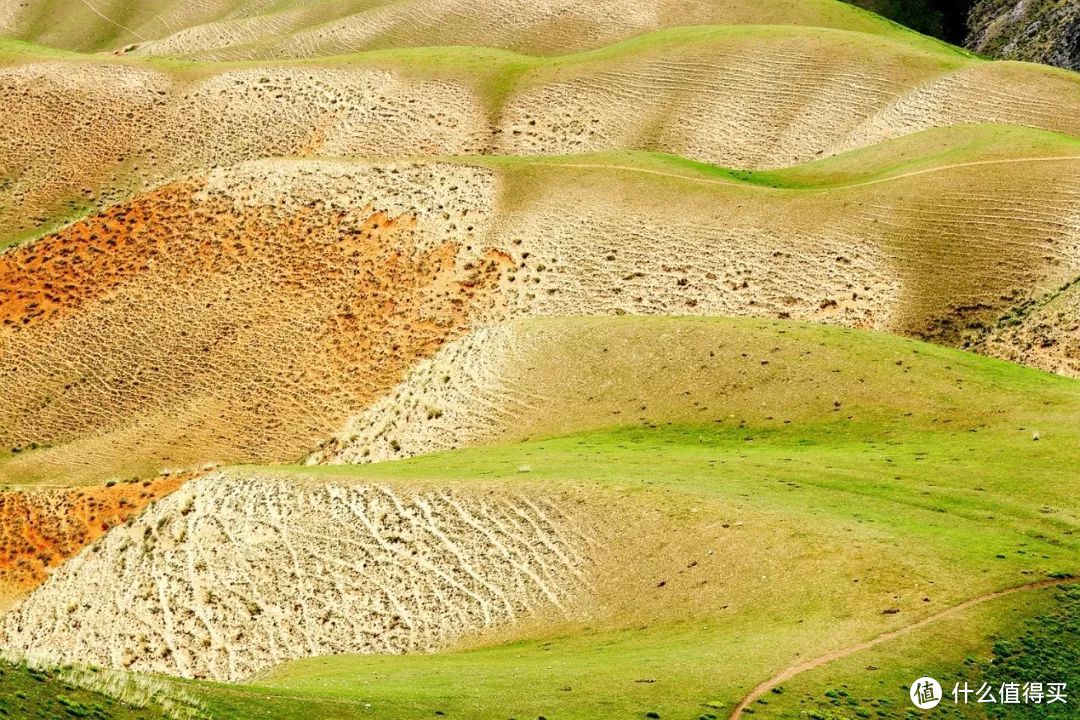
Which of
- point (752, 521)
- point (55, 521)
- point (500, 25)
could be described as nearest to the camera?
point (752, 521)

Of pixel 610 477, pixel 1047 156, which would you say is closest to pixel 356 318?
pixel 610 477

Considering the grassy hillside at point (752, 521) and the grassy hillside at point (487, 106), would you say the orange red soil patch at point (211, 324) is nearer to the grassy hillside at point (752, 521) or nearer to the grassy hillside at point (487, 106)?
the grassy hillside at point (487, 106)

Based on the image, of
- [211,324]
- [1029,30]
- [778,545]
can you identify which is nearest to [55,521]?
[211,324]

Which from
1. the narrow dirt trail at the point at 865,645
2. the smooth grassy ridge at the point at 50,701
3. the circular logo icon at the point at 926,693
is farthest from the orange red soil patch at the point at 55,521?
the circular logo icon at the point at 926,693

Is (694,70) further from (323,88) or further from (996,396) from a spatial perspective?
(996,396)

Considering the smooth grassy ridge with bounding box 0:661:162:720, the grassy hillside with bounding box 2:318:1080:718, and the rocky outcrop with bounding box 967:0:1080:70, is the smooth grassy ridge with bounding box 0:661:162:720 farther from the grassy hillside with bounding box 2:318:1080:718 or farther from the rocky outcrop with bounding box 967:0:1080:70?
the rocky outcrop with bounding box 967:0:1080:70

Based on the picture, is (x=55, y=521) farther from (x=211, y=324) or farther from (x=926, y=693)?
(x=926, y=693)
